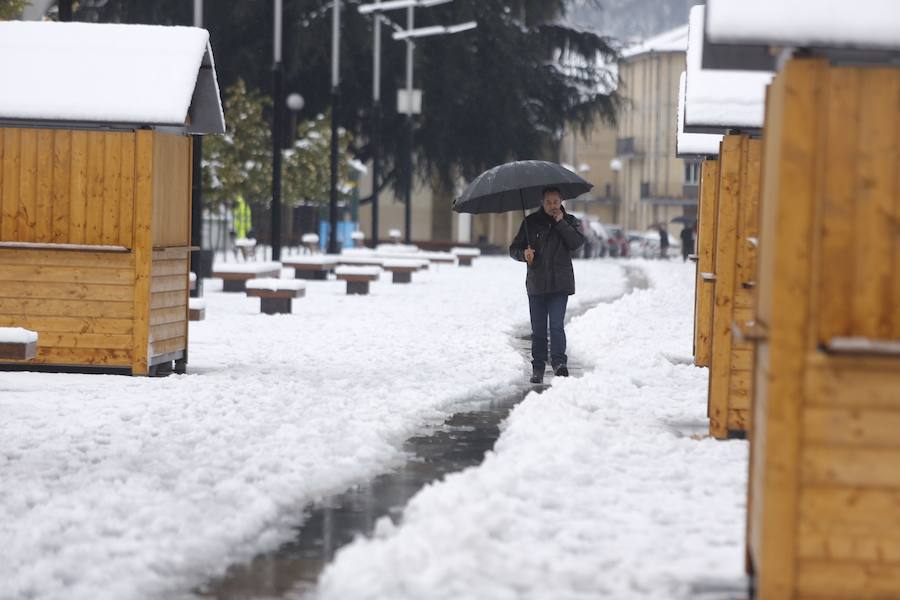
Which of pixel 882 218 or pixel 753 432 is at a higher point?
pixel 882 218

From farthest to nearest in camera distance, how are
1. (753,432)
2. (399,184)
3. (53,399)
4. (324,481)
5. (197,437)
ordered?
(399,184), (53,399), (197,437), (324,481), (753,432)

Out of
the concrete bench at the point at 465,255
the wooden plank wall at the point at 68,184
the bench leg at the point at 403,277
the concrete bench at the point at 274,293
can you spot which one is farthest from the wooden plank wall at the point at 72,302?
the concrete bench at the point at 465,255

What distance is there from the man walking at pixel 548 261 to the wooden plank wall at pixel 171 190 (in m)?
3.04

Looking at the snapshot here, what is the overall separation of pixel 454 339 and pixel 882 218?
1527cm

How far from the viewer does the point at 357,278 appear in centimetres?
3375

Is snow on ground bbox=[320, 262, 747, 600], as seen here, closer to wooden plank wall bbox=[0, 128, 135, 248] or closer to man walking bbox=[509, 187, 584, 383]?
man walking bbox=[509, 187, 584, 383]

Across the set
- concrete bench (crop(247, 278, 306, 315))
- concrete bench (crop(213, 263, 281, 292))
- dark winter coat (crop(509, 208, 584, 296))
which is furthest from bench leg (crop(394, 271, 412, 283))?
dark winter coat (crop(509, 208, 584, 296))

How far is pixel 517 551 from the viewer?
780cm

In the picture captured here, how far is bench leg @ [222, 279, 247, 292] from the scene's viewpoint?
33.1m

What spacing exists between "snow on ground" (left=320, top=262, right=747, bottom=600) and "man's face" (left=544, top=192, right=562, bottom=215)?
7.60 ft

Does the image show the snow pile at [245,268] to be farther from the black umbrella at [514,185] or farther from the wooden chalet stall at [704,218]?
the black umbrella at [514,185]

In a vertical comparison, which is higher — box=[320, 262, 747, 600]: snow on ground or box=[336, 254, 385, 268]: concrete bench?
box=[336, 254, 385, 268]: concrete bench

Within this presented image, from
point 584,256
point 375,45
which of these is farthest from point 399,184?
point 584,256

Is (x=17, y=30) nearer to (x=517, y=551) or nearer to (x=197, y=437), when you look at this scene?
(x=197, y=437)
